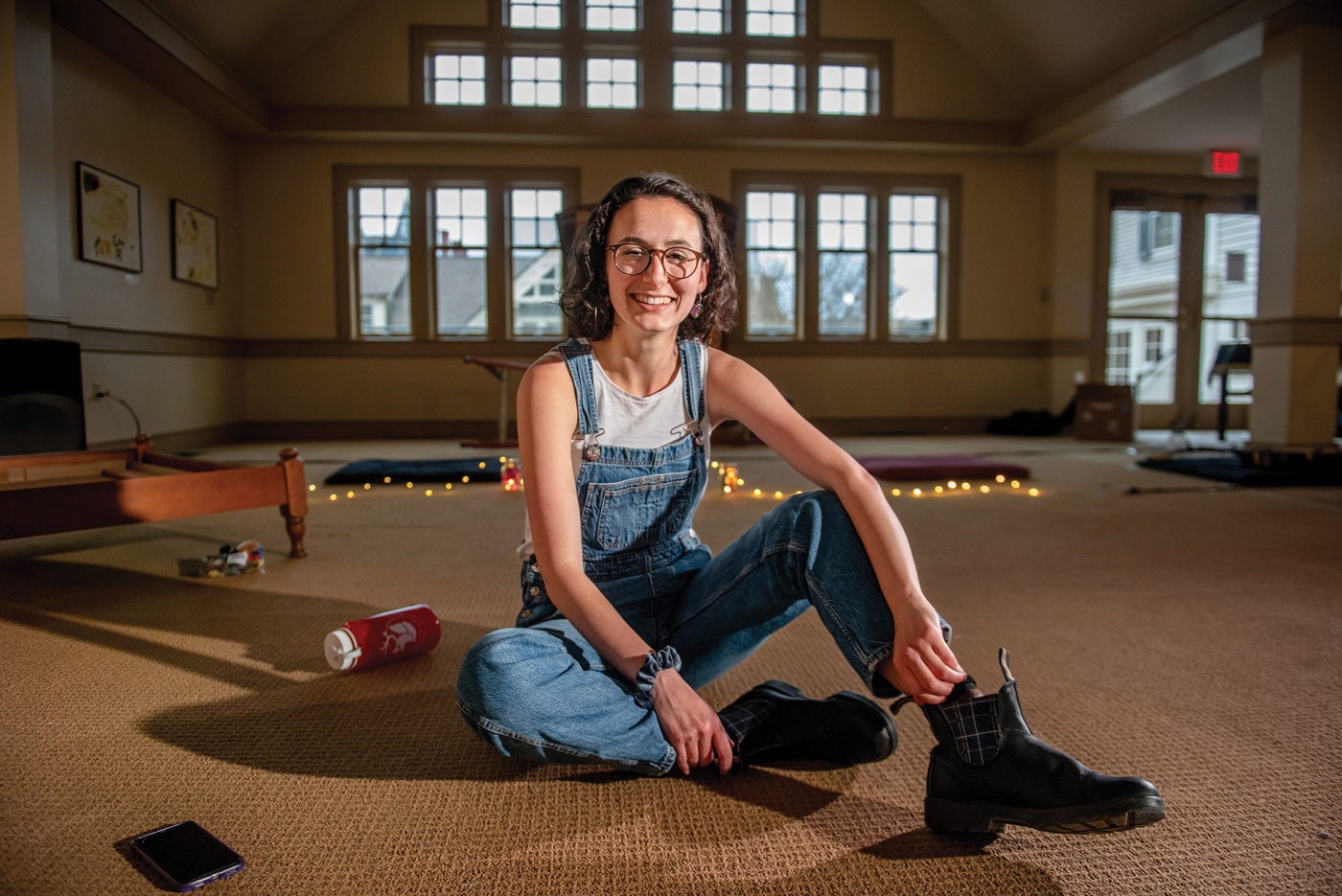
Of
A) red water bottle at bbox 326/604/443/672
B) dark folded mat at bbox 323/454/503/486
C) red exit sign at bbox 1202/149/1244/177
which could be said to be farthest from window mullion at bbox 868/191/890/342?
red water bottle at bbox 326/604/443/672

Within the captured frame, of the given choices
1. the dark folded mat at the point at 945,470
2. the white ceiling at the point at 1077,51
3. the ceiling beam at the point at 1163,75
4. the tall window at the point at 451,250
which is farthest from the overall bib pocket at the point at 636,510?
the tall window at the point at 451,250

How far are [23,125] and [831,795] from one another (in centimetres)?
542

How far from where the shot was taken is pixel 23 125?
4617 mm

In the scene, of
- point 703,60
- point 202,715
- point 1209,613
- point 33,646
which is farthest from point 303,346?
point 1209,613

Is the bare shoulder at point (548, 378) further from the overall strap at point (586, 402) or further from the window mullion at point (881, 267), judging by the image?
the window mullion at point (881, 267)

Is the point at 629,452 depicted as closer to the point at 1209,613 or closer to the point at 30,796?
the point at 30,796

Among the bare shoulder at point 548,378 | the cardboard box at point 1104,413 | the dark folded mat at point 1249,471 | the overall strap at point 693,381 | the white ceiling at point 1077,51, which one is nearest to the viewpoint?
the bare shoulder at point 548,378

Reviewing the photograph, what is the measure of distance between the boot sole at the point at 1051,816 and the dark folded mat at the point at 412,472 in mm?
3968

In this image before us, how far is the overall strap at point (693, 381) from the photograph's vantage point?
1.37 m

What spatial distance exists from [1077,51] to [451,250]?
563 centimetres

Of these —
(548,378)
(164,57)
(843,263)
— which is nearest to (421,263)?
(164,57)

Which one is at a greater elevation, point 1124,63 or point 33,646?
point 1124,63

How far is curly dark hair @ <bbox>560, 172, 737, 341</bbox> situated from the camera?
1.30 metres

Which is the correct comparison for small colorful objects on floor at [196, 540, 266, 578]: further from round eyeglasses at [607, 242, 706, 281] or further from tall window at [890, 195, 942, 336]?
tall window at [890, 195, 942, 336]
